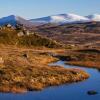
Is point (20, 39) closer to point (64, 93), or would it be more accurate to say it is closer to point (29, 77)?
point (29, 77)

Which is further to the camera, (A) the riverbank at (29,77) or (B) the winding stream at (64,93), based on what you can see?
(A) the riverbank at (29,77)

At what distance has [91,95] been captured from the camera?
64.1 meters

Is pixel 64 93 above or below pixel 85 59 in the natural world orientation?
above

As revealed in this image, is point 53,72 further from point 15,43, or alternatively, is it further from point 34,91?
point 15,43

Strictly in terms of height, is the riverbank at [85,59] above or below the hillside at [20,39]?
below

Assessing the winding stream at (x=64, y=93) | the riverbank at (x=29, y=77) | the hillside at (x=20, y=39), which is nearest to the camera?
the winding stream at (x=64, y=93)

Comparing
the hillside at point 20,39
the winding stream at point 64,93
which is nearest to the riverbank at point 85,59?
the hillside at point 20,39

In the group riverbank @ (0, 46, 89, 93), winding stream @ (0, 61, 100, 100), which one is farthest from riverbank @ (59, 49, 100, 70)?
winding stream @ (0, 61, 100, 100)

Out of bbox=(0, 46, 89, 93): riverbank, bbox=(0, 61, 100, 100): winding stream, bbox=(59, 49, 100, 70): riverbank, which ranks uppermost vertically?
bbox=(0, 46, 89, 93): riverbank

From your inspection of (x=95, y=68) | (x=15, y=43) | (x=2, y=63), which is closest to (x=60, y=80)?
(x=2, y=63)

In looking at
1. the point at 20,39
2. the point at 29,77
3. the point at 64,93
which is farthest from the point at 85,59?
the point at 64,93

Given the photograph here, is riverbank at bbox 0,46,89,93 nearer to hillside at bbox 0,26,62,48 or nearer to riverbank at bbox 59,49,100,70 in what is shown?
riverbank at bbox 59,49,100,70

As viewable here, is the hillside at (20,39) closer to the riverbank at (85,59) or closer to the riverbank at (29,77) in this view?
the riverbank at (85,59)

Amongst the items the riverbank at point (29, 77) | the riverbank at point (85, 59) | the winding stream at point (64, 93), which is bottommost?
the riverbank at point (85, 59)
